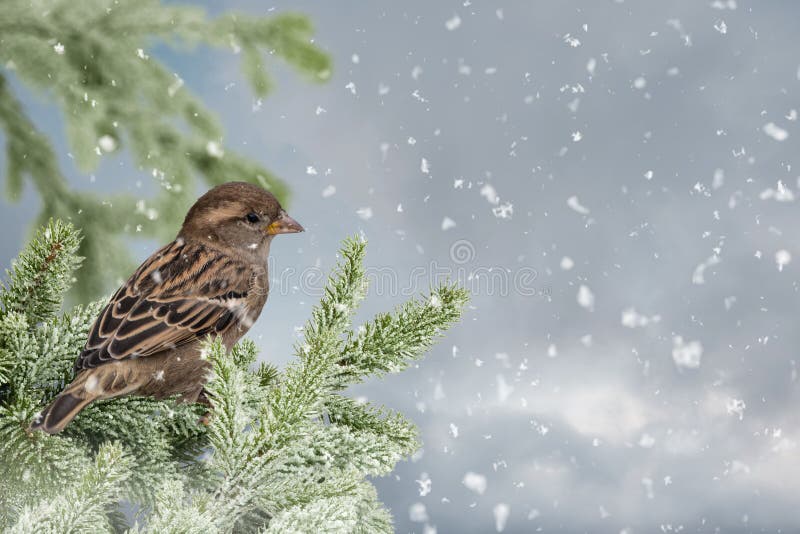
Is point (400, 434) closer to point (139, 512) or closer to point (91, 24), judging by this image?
point (139, 512)

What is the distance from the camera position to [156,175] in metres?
4.13

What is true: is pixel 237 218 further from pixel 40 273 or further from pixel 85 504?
pixel 85 504

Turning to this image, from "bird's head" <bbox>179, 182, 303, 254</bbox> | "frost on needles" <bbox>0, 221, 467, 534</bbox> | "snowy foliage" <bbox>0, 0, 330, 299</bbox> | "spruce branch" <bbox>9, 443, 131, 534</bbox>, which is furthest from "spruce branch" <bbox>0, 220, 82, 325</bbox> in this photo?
"snowy foliage" <bbox>0, 0, 330, 299</bbox>

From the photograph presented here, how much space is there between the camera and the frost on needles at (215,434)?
1396 millimetres

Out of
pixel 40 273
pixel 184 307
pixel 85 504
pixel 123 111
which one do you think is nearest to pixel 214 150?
pixel 123 111

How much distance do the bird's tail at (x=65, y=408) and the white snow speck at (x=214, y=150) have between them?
8.28 feet

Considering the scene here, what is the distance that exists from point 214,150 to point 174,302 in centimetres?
167

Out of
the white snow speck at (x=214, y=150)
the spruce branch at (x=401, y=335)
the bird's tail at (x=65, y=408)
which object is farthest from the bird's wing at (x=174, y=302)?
the white snow speck at (x=214, y=150)

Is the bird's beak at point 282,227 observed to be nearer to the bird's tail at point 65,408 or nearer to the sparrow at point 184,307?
the sparrow at point 184,307

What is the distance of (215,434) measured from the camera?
150cm

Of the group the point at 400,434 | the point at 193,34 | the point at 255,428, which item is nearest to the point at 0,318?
the point at 255,428

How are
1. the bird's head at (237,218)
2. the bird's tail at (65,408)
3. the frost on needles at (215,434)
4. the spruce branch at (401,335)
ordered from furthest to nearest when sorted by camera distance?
the bird's head at (237,218), the spruce branch at (401,335), the bird's tail at (65,408), the frost on needles at (215,434)

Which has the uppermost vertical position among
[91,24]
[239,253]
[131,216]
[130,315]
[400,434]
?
[91,24]

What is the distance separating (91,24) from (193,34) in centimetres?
52
